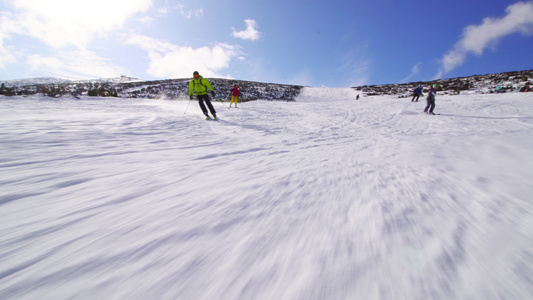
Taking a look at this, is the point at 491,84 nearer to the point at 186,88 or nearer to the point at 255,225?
the point at 255,225

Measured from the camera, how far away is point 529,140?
12.7 feet

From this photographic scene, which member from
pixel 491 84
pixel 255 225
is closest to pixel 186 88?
pixel 255 225

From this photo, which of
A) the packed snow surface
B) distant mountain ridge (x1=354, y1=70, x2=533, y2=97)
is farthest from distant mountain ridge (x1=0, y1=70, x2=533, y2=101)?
the packed snow surface

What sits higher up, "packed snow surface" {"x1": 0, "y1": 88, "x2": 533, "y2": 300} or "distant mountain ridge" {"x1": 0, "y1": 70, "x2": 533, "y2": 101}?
"distant mountain ridge" {"x1": 0, "y1": 70, "x2": 533, "y2": 101}

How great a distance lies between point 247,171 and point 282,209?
1.00 meters

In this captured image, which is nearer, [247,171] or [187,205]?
[187,205]

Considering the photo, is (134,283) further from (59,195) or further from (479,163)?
(479,163)

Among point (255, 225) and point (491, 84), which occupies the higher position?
point (491, 84)

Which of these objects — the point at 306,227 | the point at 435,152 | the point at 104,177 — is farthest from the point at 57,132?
the point at 435,152

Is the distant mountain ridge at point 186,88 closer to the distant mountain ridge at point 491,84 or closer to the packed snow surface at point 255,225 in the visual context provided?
the distant mountain ridge at point 491,84

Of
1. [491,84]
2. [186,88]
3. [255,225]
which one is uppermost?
Answer: [491,84]

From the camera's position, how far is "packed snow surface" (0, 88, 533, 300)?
39.1 inches

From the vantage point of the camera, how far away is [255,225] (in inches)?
58.1

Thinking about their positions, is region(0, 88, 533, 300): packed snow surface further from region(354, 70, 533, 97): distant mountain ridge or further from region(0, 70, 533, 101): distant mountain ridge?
region(354, 70, 533, 97): distant mountain ridge
